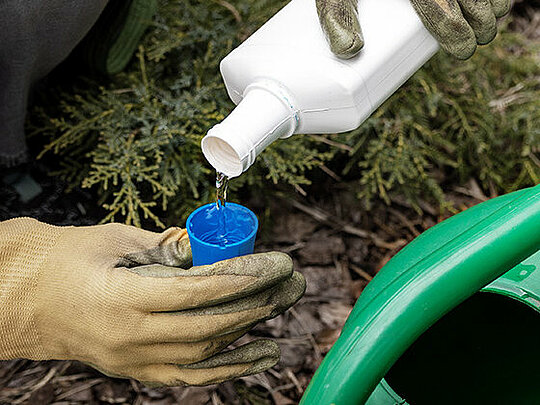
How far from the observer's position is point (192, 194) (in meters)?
1.53

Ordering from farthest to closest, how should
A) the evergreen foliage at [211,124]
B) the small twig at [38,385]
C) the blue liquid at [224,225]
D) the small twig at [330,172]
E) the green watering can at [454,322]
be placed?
the small twig at [330,172]
the evergreen foliage at [211,124]
the small twig at [38,385]
the blue liquid at [224,225]
the green watering can at [454,322]

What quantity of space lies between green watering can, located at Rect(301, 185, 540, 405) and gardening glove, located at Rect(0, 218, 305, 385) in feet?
0.53

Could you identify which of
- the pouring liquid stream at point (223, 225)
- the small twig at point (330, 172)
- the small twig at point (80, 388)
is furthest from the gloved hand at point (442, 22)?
the small twig at point (80, 388)

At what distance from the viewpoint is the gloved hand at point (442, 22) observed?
890 mm

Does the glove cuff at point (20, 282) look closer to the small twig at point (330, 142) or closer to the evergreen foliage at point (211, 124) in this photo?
the evergreen foliage at point (211, 124)

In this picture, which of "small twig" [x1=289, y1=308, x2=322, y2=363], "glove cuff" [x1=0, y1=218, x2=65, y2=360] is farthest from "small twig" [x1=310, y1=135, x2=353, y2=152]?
"glove cuff" [x1=0, y1=218, x2=65, y2=360]

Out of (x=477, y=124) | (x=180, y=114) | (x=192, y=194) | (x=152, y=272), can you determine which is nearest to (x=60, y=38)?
(x=180, y=114)

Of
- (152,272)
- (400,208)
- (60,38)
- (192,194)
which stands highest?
(60,38)

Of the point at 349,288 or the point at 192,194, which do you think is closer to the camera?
the point at 192,194

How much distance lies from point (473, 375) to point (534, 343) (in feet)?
0.40

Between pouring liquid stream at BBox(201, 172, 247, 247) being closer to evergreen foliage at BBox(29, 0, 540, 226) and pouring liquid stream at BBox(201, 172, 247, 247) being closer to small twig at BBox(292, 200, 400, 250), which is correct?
evergreen foliage at BBox(29, 0, 540, 226)

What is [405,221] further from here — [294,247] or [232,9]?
[232,9]

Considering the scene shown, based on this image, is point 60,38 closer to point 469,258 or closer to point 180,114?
point 180,114

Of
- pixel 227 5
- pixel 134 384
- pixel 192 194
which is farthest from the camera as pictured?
pixel 227 5
